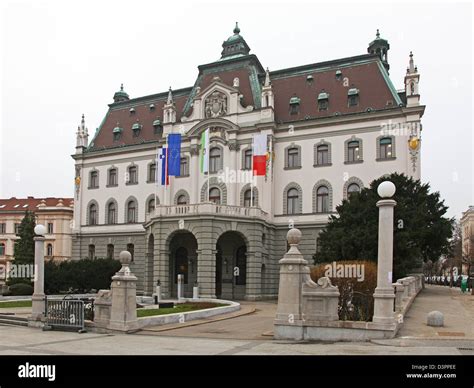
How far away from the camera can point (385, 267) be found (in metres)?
15.2

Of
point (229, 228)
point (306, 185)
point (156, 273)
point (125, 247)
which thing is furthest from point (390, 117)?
point (125, 247)

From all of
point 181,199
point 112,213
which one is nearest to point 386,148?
point 181,199

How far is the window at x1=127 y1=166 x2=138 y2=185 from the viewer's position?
52.1 meters

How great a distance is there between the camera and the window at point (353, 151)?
41.8 m

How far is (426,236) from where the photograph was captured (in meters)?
31.5

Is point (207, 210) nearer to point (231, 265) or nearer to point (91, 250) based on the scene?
point (231, 265)

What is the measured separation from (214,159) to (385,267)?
→ 3204 centimetres

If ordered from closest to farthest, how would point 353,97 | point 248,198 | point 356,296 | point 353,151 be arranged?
1. point 356,296
2. point 353,151
3. point 353,97
4. point 248,198

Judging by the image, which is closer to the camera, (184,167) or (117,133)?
(184,167)

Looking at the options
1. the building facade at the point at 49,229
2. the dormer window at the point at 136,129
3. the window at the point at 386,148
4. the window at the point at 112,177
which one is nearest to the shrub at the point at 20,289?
the window at the point at 112,177

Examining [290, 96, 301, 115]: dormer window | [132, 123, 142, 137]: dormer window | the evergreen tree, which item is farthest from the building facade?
the evergreen tree

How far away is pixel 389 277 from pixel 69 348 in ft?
30.3

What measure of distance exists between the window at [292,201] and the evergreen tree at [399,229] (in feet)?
33.1
